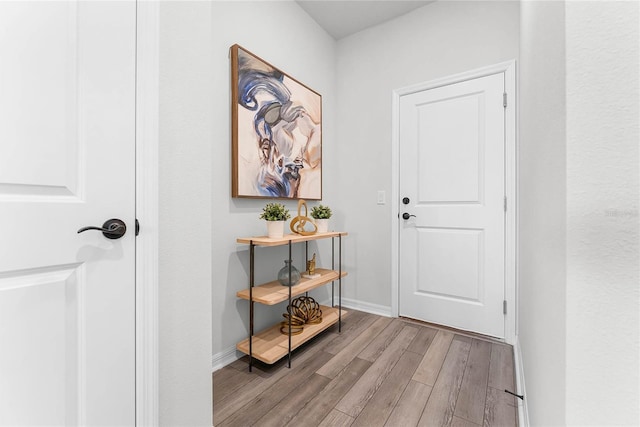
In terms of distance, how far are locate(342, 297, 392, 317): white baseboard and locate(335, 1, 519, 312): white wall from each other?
1.1 inches

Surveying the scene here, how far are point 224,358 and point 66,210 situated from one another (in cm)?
129

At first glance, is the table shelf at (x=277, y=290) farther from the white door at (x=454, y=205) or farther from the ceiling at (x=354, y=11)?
the ceiling at (x=354, y=11)

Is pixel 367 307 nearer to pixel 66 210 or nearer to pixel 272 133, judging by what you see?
pixel 272 133

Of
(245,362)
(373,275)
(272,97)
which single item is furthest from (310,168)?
(245,362)

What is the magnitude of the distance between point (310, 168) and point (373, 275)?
3.69 ft

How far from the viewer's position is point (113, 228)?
0.83 metres

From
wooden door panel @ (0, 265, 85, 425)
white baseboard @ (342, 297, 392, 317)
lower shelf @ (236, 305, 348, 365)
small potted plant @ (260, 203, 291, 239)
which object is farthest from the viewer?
white baseboard @ (342, 297, 392, 317)

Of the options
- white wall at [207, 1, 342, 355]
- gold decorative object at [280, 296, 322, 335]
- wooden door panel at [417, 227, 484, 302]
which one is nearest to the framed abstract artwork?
white wall at [207, 1, 342, 355]

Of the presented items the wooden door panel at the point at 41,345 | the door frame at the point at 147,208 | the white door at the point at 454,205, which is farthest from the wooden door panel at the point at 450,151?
the wooden door panel at the point at 41,345

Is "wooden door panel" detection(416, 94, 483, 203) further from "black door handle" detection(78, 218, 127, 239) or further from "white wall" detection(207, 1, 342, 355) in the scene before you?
"black door handle" detection(78, 218, 127, 239)

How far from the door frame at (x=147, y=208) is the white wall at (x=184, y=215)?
0.03 meters

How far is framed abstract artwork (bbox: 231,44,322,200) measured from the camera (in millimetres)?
1765

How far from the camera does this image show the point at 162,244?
0.95 m

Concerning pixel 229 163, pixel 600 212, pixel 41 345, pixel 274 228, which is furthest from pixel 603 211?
pixel 229 163
